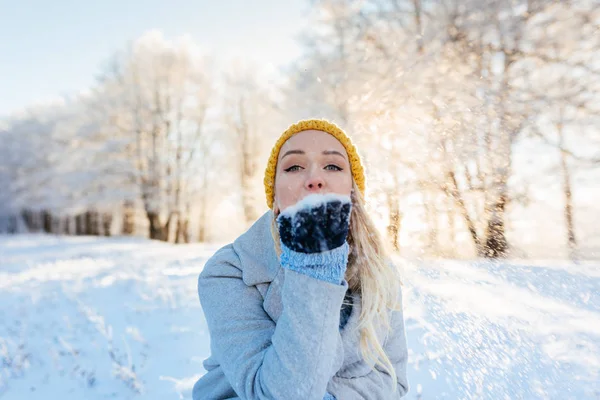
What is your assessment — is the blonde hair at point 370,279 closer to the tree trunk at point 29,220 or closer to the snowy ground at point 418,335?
the snowy ground at point 418,335

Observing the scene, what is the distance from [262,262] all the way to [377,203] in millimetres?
911

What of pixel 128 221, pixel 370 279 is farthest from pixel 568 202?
pixel 128 221

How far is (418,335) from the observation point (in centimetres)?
309

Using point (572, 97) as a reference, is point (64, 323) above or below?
below

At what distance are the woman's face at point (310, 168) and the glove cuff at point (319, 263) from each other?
0.69 feet

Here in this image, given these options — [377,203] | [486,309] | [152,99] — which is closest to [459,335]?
[486,309]

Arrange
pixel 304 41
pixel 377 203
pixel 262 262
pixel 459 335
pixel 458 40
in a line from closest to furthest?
pixel 262 262 < pixel 459 335 < pixel 377 203 < pixel 458 40 < pixel 304 41

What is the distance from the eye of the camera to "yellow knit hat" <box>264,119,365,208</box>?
146 cm

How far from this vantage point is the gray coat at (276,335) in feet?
3.53

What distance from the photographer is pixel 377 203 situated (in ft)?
6.77

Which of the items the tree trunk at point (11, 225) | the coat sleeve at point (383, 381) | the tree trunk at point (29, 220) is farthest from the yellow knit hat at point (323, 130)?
the tree trunk at point (11, 225)

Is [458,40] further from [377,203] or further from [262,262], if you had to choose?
[262,262]

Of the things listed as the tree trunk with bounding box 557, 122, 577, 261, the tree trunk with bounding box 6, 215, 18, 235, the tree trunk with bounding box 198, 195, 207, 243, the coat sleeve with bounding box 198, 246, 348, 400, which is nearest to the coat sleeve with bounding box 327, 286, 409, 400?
the coat sleeve with bounding box 198, 246, 348, 400

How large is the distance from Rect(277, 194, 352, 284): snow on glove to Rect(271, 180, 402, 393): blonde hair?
0.29m
